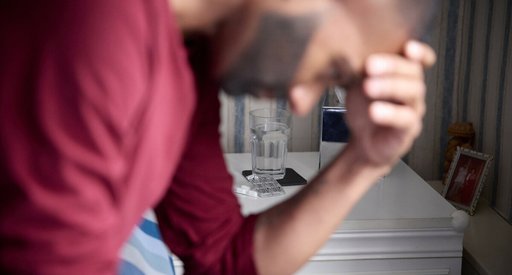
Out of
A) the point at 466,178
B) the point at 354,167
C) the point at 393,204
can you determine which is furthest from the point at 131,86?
the point at 466,178

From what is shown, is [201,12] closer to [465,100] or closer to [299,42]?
[299,42]

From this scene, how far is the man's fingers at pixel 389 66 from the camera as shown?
596 mm

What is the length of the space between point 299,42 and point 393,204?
3.73 feet

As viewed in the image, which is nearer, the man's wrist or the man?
the man

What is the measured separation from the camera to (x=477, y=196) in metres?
1.78

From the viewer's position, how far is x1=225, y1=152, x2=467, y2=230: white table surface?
153 cm

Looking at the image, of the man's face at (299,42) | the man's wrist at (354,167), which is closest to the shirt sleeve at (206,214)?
the man's wrist at (354,167)

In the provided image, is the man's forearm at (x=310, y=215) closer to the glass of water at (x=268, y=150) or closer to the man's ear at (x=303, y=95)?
the man's ear at (x=303, y=95)

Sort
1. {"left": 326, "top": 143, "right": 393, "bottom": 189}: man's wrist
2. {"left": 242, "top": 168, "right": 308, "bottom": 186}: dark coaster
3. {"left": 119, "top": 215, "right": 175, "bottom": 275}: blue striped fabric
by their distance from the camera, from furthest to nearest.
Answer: {"left": 242, "top": 168, "right": 308, "bottom": 186}: dark coaster → {"left": 119, "top": 215, "right": 175, "bottom": 275}: blue striped fabric → {"left": 326, "top": 143, "right": 393, "bottom": 189}: man's wrist

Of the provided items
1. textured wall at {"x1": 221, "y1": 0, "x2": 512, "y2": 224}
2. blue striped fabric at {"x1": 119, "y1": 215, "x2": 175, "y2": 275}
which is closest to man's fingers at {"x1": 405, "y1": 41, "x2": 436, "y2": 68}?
blue striped fabric at {"x1": 119, "y1": 215, "x2": 175, "y2": 275}

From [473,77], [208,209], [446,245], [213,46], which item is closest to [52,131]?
[213,46]

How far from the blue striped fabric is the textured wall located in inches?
27.7

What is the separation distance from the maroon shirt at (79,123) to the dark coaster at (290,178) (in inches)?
47.5

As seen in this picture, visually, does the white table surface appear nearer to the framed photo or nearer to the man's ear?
the framed photo
